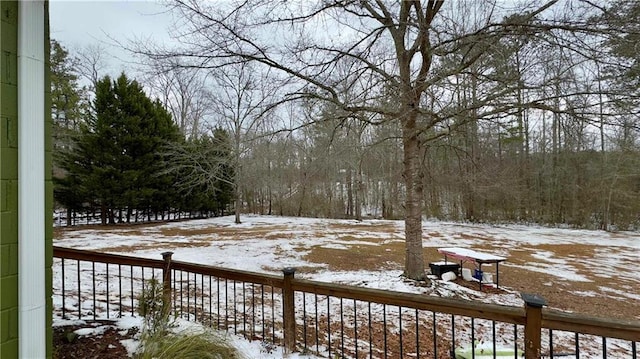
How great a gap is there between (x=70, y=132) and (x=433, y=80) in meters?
17.7

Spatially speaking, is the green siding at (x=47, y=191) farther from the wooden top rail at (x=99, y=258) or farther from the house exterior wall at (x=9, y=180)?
the wooden top rail at (x=99, y=258)

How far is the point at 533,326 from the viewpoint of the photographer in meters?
1.94

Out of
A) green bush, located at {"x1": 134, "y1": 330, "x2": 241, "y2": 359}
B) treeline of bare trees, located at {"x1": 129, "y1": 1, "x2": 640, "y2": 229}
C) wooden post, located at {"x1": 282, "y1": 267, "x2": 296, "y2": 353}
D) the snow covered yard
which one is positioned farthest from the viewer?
the snow covered yard

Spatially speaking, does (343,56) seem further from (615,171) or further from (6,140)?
(615,171)

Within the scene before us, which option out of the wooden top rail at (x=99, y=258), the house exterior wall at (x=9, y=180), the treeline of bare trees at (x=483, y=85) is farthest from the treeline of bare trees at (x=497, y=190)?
the house exterior wall at (x=9, y=180)

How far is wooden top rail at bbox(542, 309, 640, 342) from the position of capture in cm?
173

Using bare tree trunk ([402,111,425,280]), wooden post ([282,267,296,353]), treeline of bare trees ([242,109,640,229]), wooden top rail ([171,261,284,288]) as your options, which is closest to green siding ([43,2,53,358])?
wooden top rail ([171,261,284,288])

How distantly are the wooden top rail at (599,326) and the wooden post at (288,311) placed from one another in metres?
1.81

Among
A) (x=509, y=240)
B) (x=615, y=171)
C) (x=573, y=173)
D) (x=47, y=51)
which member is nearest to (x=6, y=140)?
(x=47, y=51)

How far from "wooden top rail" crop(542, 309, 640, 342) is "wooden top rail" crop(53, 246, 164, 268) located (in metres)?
3.30

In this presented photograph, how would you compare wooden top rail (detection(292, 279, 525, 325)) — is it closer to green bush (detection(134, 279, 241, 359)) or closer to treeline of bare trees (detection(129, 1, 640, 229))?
green bush (detection(134, 279, 241, 359))

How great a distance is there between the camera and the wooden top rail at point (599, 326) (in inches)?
68.2

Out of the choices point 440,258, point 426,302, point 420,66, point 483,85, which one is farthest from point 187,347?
point 440,258

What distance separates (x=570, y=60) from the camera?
11.9ft
